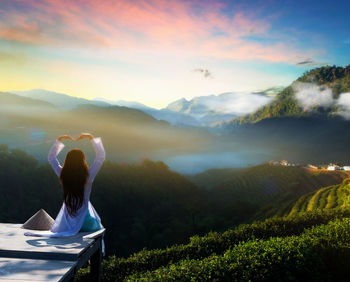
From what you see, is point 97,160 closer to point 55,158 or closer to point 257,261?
point 55,158

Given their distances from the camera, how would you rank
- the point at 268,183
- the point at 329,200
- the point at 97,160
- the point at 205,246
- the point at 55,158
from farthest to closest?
the point at 268,183 < the point at 329,200 < the point at 205,246 < the point at 55,158 < the point at 97,160

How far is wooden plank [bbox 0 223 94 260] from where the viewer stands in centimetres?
309

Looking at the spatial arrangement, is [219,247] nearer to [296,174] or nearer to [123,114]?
[296,174]

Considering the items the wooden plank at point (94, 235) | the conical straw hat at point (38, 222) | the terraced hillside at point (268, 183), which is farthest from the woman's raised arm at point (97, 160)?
the terraced hillside at point (268, 183)

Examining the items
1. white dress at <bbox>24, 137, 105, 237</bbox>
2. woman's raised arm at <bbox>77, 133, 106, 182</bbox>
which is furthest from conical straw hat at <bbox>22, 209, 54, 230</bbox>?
woman's raised arm at <bbox>77, 133, 106, 182</bbox>

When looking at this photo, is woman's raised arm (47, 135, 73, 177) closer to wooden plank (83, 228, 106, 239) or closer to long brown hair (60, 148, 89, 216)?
long brown hair (60, 148, 89, 216)

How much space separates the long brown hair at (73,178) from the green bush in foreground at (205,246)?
3007 millimetres

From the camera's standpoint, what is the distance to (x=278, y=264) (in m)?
4.07

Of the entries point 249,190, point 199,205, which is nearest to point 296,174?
point 249,190

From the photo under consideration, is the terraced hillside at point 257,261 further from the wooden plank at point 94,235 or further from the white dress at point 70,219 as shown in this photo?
the white dress at point 70,219

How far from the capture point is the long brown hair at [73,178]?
413 cm

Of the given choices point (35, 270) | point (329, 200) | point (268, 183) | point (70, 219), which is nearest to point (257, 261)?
point (70, 219)

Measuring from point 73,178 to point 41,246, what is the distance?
3.69 ft

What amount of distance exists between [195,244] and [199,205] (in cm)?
6881
